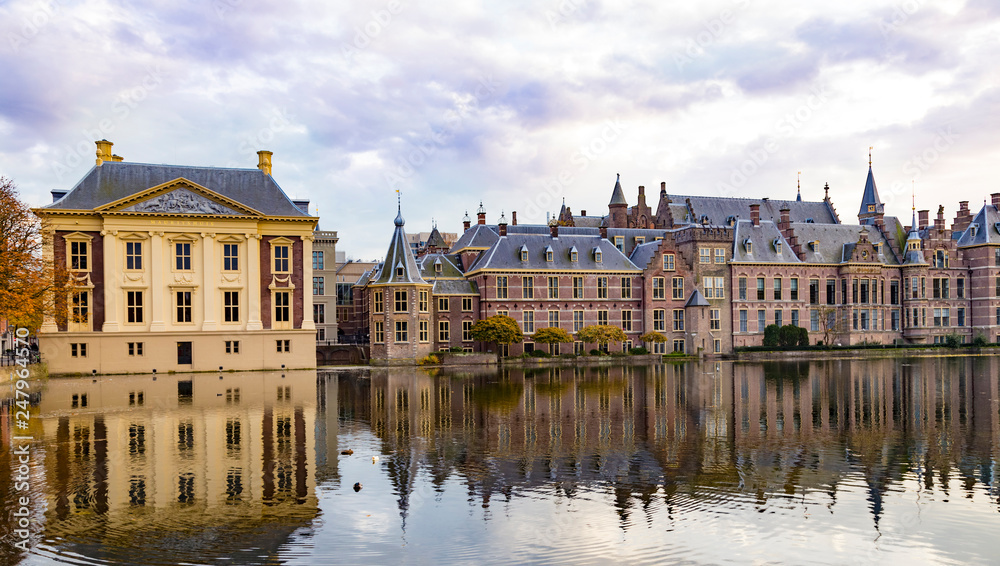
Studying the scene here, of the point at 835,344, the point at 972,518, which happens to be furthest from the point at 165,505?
the point at 835,344

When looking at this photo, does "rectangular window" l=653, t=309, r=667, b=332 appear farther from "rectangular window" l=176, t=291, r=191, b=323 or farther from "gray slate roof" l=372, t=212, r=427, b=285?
"rectangular window" l=176, t=291, r=191, b=323

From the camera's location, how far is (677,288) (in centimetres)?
7775

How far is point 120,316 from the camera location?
5503 centimetres

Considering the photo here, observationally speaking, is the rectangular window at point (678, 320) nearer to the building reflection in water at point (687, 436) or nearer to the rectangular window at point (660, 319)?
the rectangular window at point (660, 319)

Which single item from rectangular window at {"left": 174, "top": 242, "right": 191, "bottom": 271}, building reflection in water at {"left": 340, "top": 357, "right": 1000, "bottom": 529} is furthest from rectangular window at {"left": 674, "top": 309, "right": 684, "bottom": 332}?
rectangular window at {"left": 174, "top": 242, "right": 191, "bottom": 271}

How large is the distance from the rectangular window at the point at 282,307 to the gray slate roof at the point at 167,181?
6291mm

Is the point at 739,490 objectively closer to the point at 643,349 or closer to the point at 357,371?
the point at 357,371

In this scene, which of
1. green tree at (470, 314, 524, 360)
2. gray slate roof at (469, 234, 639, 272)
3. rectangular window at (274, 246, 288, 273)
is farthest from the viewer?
gray slate roof at (469, 234, 639, 272)

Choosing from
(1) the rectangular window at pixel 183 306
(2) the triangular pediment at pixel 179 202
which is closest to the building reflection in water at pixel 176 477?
(1) the rectangular window at pixel 183 306

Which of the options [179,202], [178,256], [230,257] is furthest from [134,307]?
[179,202]

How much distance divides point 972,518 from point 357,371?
158 ft

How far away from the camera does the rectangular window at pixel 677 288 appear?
254 ft

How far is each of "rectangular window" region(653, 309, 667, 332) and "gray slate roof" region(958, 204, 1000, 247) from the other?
40.3 meters

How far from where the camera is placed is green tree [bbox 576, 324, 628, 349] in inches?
2795
